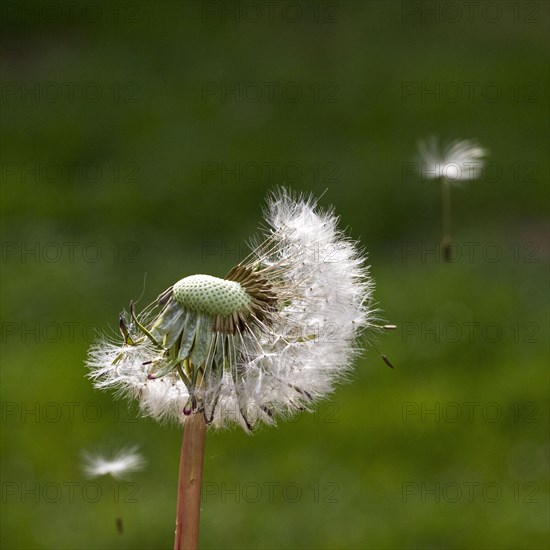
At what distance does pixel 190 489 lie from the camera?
1221 mm

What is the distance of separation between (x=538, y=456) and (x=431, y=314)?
148 cm

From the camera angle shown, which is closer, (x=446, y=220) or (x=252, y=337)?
(x=252, y=337)

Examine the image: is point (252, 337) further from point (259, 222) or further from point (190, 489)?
point (259, 222)

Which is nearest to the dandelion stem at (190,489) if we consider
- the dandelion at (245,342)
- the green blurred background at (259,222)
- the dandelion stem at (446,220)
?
the dandelion at (245,342)

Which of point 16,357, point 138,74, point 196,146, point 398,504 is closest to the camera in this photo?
point 398,504

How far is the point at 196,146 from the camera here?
845cm

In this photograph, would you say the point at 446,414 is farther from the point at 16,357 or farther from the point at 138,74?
the point at 138,74

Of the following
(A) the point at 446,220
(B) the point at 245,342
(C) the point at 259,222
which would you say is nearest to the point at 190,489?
(B) the point at 245,342

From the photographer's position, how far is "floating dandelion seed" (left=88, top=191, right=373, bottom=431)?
135cm

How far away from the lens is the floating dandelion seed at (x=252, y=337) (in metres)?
1.35

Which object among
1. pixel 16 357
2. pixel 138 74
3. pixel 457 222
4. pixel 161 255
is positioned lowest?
pixel 16 357

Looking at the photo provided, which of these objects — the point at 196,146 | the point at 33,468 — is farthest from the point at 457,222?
the point at 33,468

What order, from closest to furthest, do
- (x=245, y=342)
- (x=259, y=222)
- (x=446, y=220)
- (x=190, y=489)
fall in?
1. (x=190, y=489)
2. (x=245, y=342)
3. (x=259, y=222)
4. (x=446, y=220)

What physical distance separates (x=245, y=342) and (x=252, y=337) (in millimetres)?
12
